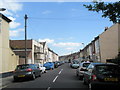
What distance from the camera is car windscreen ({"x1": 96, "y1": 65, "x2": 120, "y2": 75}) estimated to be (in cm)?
969

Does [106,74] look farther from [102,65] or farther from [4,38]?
[4,38]

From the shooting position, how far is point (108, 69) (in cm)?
995

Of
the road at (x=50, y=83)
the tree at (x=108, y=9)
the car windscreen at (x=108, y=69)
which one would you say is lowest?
the road at (x=50, y=83)

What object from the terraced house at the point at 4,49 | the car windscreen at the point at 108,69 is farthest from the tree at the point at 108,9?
the terraced house at the point at 4,49

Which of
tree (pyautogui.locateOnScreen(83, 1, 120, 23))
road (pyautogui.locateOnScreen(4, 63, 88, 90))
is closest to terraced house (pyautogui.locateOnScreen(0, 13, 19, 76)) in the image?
road (pyautogui.locateOnScreen(4, 63, 88, 90))

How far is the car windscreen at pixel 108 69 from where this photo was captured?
969 cm

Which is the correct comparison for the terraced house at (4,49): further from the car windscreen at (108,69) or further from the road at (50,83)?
the car windscreen at (108,69)

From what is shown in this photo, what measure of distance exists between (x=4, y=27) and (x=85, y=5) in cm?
1248

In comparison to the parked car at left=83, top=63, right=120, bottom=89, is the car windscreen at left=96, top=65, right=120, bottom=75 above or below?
above

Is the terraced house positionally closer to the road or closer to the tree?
the road

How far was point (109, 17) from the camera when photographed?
40.9 feet

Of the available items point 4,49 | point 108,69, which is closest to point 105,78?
point 108,69

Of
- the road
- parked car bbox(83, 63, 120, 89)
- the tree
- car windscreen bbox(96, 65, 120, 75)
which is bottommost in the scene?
the road

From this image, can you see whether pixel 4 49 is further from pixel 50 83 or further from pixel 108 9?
pixel 108 9
